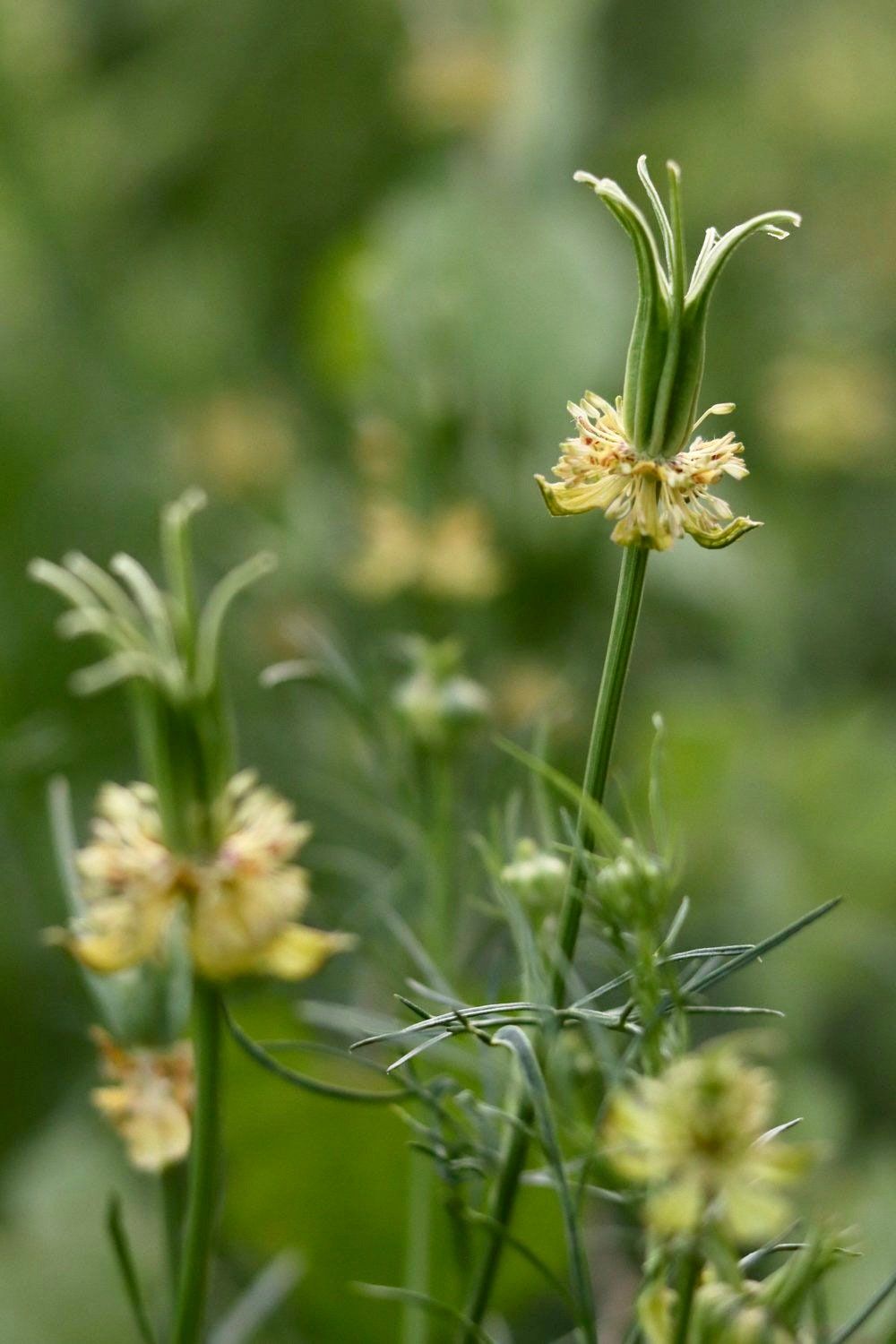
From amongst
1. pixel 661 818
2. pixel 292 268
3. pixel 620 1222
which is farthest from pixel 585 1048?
pixel 292 268

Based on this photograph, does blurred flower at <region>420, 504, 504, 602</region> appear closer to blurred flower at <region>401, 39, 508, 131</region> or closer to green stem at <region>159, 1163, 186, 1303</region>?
green stem at <region>159, 1163, 186, 1303</region>

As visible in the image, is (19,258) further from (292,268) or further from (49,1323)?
(49,1323)

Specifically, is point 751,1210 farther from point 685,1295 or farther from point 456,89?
point 456,89

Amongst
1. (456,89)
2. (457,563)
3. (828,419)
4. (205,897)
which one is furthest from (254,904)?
(456,89)

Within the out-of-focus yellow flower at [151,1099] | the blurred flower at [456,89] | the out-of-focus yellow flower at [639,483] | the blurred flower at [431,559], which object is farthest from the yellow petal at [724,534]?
the blurred flower at [456,89]

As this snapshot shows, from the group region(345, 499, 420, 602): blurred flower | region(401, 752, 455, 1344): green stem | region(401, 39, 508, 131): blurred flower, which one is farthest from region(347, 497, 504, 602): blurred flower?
region(401, 39, 508, 131): blurred flower

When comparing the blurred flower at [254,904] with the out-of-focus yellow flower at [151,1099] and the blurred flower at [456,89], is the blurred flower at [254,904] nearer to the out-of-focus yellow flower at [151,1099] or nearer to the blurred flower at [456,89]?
the out-of-focus yellow flower at [151,1099]
